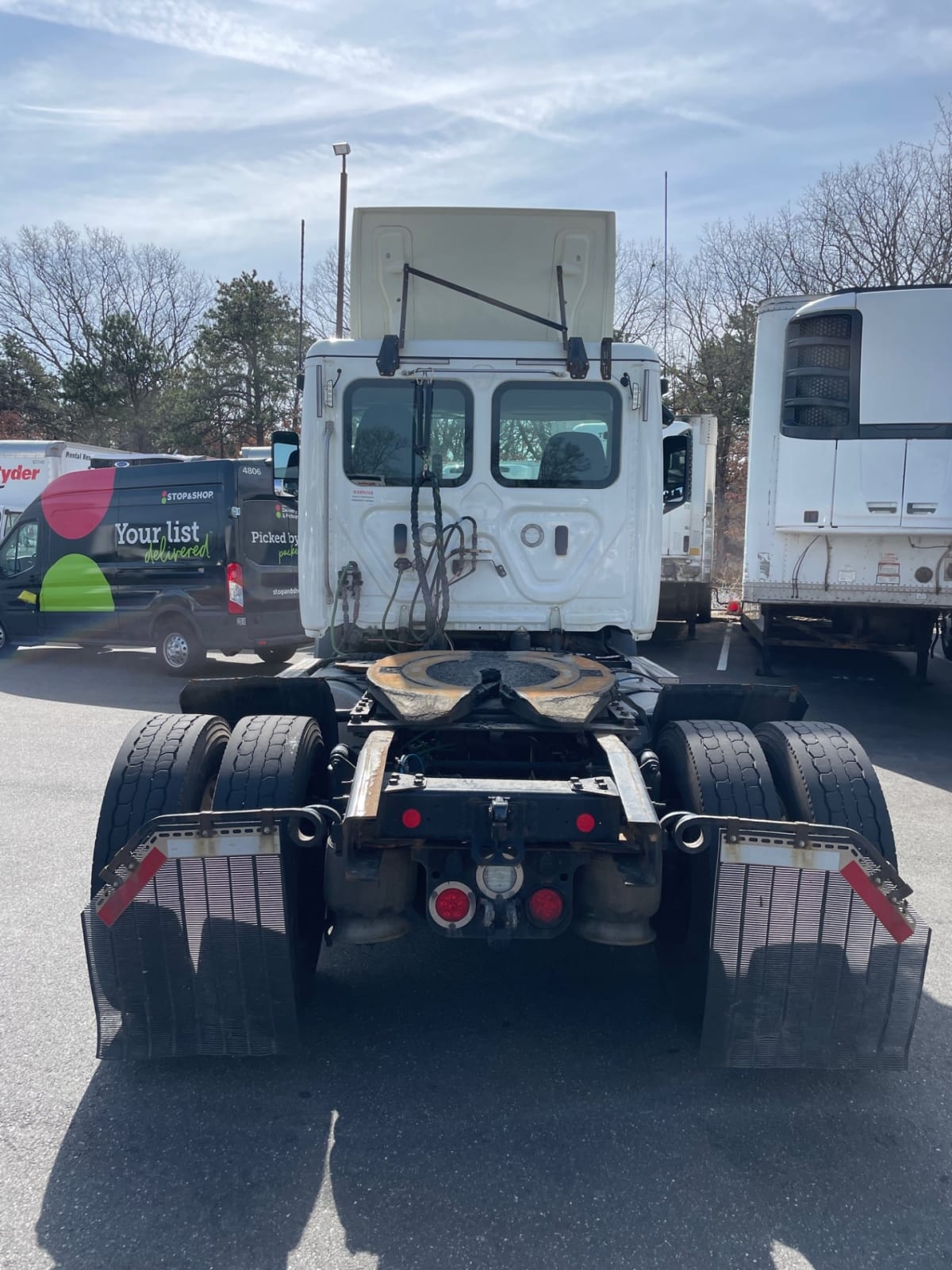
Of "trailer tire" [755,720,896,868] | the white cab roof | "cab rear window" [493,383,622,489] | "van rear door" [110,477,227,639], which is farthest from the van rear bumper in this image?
"trailer tire" [755,720,896,868]

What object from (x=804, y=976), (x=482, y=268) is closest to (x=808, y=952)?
(x=804, y=976)

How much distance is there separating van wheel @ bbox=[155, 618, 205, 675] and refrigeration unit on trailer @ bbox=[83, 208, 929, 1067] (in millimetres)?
6681

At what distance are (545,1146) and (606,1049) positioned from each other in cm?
61

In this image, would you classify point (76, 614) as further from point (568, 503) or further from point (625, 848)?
point (625, 848)

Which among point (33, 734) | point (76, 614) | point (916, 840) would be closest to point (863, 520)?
point (916, 840)

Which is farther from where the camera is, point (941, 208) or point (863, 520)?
point (941, 208)

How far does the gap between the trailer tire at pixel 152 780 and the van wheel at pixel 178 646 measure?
808 centimetres

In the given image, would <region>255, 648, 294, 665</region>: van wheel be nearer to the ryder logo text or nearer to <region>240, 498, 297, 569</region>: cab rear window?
<region>240, 498, 297, 569</region>: cab rear window

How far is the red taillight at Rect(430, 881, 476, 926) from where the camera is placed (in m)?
2.97

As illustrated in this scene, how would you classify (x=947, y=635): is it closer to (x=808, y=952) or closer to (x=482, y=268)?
(x=482, y=268)

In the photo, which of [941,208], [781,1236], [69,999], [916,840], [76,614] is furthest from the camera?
[941,208]

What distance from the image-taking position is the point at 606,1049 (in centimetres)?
339

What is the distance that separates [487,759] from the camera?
372 centimetres

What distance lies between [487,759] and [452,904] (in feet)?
2.72
